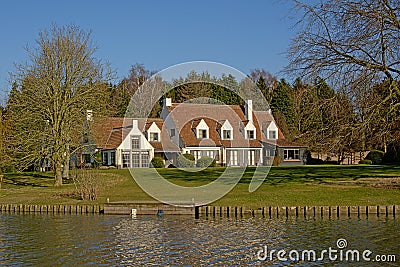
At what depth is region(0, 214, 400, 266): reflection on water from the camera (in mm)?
14305

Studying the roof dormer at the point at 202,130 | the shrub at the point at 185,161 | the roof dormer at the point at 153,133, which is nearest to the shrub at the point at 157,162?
the shrub at the point at 185,161

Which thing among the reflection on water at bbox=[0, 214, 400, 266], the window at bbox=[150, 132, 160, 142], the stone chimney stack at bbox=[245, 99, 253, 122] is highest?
the stone chimney stack at bbox=[245, 99, 253, 122]

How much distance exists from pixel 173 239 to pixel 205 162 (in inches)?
1302

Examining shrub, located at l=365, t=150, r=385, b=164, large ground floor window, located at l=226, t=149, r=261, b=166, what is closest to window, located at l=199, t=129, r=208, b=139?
large ground floor window, located at l=226, t=149, r=261, b=166

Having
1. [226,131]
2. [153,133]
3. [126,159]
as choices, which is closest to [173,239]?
[126,159]

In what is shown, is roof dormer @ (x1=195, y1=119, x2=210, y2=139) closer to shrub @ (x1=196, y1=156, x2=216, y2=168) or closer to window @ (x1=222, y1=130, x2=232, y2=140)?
window @ (x1=222, y1=130, x2=232, y2=140)

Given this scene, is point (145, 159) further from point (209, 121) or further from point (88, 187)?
point (88, 187)

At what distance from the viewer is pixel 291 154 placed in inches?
2387

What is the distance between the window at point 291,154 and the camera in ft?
198

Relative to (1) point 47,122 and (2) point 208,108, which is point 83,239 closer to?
(1) point 47,122

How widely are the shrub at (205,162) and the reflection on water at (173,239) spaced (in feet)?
89.3

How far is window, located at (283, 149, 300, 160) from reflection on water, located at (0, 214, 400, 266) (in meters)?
39.2

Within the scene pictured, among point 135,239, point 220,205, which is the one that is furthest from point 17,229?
point 220,205

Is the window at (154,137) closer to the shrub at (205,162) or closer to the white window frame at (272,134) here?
the shrub at (205,162)
